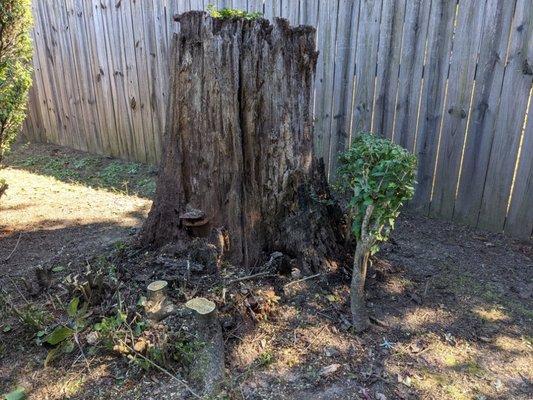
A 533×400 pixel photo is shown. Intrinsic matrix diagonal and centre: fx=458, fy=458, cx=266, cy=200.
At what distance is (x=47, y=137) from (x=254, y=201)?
245 inches

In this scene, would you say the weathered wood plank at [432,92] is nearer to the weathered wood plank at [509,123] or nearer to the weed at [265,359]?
the weathered wood plank at [509,123]

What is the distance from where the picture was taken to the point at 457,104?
427 centimetres

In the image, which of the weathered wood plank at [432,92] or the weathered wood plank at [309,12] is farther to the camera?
the weathered wood plank at [309,12]

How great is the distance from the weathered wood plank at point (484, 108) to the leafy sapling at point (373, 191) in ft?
6.40

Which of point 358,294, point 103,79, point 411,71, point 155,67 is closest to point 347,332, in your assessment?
point 358,294

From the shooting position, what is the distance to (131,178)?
6.14m

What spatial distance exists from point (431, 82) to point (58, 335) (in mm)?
3762

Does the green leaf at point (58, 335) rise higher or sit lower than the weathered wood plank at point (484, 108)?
lower

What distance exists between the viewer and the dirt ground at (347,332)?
2361mm

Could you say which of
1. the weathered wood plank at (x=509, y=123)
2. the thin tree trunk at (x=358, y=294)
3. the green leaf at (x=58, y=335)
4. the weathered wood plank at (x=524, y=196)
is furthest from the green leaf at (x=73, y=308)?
the weathered wood plank at (x=524, y=196)

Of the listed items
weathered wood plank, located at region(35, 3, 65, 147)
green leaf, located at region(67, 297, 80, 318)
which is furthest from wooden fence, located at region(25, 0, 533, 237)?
green leaf, located at region(67, 297, 80, 318)

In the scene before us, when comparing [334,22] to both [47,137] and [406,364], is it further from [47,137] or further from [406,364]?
[47,137]

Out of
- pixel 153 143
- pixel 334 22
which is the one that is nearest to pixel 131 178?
pixel 153 143

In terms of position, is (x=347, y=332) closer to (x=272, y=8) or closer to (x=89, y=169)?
(x=272, y=8)
